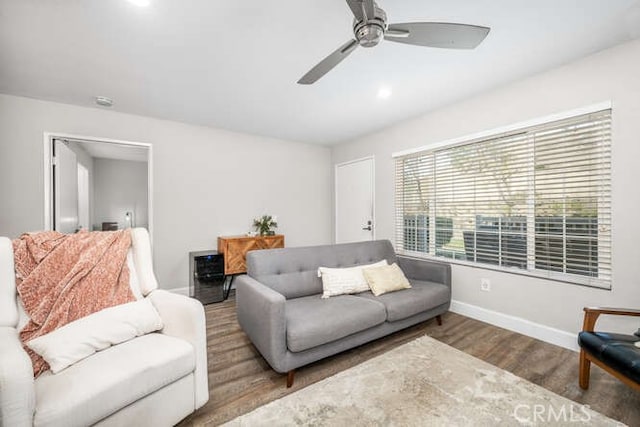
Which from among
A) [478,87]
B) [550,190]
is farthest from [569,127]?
[478,87]

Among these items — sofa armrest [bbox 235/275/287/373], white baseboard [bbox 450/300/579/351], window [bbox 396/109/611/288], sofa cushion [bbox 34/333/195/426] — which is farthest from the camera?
white baseboard [bbox 450/300/579/351]

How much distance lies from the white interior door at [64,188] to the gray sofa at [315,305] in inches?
97.0

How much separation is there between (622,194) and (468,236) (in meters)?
1.23

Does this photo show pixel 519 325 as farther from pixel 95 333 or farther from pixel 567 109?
pixel 95 333

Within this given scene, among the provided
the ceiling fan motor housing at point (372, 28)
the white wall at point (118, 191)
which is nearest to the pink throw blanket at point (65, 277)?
the ceiling fan motor housing at point (372, 28)

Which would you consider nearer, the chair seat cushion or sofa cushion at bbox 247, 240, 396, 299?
the chair seat cushion

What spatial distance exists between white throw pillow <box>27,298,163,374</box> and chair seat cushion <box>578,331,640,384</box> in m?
2.61

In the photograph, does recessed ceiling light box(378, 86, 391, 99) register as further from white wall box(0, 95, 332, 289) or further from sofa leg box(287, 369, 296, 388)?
sofa leg box(287, 369, 296, 388)

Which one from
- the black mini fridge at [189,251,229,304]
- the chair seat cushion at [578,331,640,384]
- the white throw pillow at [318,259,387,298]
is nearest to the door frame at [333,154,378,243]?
the white throw pillow at [318,259,387,298]

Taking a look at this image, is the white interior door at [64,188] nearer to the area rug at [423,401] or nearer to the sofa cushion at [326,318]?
the sofa cushion at [326,318]

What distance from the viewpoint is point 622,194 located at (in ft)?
6.60

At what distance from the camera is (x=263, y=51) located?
6.82 feet

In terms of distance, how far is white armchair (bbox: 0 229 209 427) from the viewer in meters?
0.97

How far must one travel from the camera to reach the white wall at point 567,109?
198 centimetres
